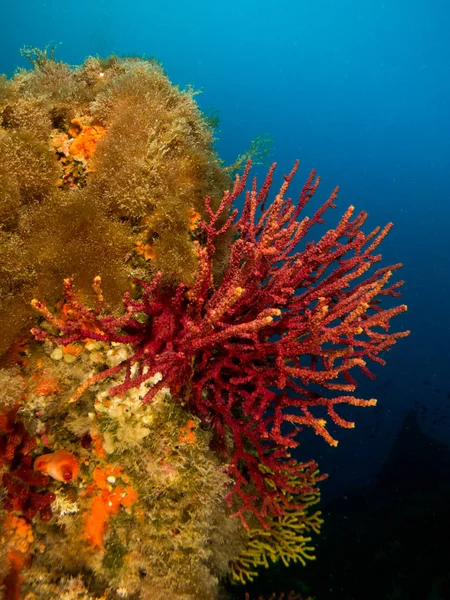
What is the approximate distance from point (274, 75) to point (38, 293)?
19161cm

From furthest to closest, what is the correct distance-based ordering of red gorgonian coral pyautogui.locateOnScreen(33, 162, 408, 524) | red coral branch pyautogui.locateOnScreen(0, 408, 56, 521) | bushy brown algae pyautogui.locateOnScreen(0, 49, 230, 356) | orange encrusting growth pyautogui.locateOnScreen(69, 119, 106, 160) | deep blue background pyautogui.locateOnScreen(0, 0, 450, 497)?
deep blue background pyautogui.locateOnScreen(0, 0, 450, 497) < orange encrusting growth pyautogui.locateOnScreen(69, 119, 106, 160) < bushy brown algae pyautogui.locateOnScreen(0, 49, 230, 356) < red coral branch pyautogui.locateOnScreen(0, 408, 56, 521) < red gorgonian coral pyautogui.locateOnScreen(33, 162, 408, 524)

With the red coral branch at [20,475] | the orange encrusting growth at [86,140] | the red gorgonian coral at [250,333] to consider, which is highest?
the orange encrusting growth at [86,140]

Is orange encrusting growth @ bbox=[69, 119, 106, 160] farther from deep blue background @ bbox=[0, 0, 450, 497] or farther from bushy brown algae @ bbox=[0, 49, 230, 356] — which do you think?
deep blue background @ bbox=[0, 0, 450, 497]

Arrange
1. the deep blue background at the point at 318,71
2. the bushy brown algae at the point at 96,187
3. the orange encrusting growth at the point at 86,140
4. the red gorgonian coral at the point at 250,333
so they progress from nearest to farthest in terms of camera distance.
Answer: the red gorgonian coral at the point at 250,333 < the bushy brown algae at the point at 96,187 < the orange encrusting growth at the point at 86,140 < the deep blue background at the point at 318,71

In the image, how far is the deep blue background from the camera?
124 meters

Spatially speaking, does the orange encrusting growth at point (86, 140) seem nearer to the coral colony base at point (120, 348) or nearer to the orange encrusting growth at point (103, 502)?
the coral colony base at point (120, 348)

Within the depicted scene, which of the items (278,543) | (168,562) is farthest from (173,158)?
(278,543)

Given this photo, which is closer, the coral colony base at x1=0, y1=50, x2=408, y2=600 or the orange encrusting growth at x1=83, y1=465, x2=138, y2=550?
the coral colony base at x1=0, y1=50, x2=408, y2=600

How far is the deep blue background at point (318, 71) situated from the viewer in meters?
124

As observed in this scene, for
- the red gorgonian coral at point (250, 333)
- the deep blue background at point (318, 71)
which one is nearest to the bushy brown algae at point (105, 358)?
the red gorgonian coral at point (250, 333)

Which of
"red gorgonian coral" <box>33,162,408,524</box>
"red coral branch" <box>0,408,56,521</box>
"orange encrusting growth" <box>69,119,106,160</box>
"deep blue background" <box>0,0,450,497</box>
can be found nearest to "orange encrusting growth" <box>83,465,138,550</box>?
"red coral branch" <box>0,408,56,521</box>

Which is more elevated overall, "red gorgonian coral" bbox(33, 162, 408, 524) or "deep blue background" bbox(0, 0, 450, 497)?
"deep blue background" bbox(0, 0, 450, 497)

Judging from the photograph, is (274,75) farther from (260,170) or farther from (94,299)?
(94,299)

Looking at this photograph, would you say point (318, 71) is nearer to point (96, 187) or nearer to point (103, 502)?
point (96, 187)
